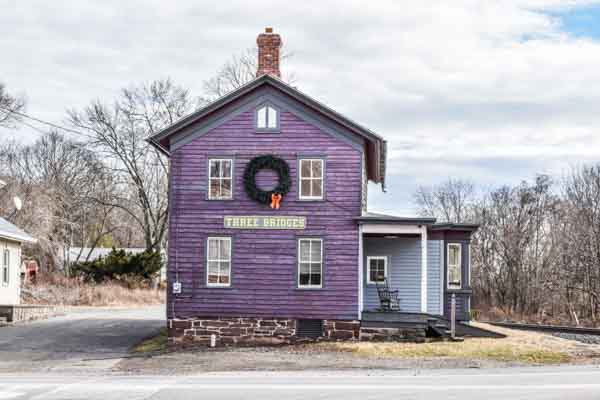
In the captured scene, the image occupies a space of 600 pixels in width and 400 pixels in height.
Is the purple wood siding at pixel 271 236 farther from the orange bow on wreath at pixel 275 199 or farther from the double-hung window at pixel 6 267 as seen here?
A: the double-hung window at pixel 6 267

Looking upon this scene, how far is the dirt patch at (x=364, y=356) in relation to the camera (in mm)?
18969

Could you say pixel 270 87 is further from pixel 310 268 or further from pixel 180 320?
pixel 180 320

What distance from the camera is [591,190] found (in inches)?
1896

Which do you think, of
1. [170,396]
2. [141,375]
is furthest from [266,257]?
[170,396]

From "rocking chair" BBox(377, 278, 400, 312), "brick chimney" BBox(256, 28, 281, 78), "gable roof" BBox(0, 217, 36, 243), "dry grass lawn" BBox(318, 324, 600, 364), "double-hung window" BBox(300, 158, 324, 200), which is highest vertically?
"brick chimney" BBox(256, 28, 281, 78)

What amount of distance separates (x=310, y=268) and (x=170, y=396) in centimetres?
1177

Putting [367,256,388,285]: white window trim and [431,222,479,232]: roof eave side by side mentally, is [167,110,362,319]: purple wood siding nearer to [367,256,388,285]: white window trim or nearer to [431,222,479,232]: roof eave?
[367,256,388,285]: white window trim

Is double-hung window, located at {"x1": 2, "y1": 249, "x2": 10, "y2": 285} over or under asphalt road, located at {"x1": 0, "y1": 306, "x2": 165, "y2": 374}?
over

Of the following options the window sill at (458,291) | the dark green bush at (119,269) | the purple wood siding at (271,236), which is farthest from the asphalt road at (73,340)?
the dark green bush at (119,269)

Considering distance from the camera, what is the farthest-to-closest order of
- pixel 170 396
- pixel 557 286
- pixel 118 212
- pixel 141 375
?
1. pixel 118 212
2. pixel 557 286
3. pixel 141 375
4. pixel 170 396

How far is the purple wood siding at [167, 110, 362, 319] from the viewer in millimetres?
24594

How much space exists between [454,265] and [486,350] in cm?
782

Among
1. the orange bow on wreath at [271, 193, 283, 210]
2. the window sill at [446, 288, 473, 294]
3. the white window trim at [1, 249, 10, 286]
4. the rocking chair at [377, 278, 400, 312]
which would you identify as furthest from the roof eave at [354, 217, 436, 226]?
the white window trim at [1, 249, 10, 286]

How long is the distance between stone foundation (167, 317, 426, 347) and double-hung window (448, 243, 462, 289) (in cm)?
518
